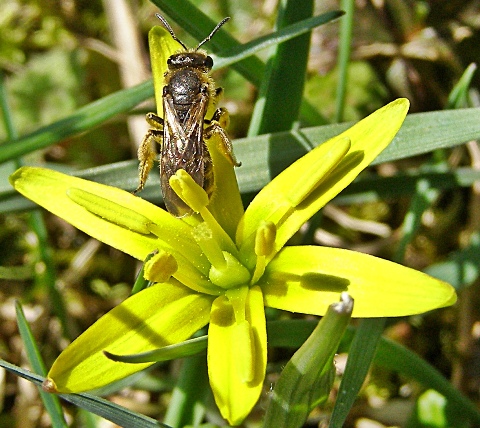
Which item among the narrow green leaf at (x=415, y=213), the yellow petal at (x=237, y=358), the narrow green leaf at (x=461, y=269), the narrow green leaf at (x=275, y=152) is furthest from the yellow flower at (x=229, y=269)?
the narrow green leaf at (x=461, y=269)

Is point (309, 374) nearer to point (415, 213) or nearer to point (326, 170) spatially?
point (326, 170)

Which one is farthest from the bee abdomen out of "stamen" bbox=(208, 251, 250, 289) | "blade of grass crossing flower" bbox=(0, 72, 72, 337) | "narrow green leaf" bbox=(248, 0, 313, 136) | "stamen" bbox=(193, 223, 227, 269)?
"blade of grass crossing flower" bbox=(0, 72, 72, 337)

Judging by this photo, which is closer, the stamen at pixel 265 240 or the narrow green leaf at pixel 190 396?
the stamen at pixel 265 240

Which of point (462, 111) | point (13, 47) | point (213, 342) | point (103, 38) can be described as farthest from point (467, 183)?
point (13, 47)

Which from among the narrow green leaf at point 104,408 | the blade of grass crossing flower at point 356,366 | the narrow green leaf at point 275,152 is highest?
the narrow green leaf at point 275,152

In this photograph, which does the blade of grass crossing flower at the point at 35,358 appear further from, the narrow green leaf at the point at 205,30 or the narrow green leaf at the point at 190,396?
the narrow green leaf at the point at 205,30

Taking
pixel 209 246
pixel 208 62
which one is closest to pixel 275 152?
pixel 208 62

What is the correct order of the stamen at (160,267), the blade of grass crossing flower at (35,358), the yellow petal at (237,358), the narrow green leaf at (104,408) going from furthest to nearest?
1. the blade of grass crossing flower at (35,358)
2. the stamen at (160,267)
3. the narrow green leaf at (104,408)
4. the yellow petal at (237,358)
